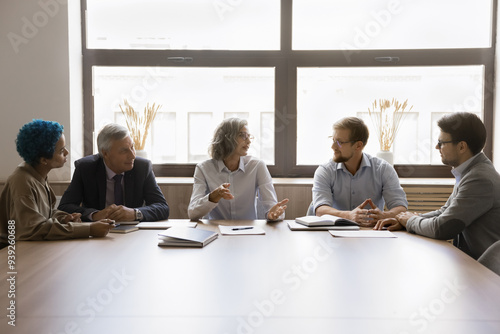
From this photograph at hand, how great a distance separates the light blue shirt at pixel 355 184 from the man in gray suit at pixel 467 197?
0.62 metres

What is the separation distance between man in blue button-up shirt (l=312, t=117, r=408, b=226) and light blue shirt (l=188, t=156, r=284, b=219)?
348 millimetres

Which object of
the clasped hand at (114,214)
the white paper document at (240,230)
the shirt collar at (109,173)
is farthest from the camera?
the shirt collar at (109,173)

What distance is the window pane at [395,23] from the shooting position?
13.0ft

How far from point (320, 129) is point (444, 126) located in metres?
1.81

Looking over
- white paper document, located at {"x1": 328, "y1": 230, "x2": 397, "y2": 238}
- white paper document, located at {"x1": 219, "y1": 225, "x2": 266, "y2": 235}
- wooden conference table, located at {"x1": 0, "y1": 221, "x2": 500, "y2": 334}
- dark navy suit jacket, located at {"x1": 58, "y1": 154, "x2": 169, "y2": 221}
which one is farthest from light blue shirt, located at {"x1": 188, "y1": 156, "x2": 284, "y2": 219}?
wooden conference table, located at {"x1": 0, "y1": 221, "x2": 500, "y2": 334}

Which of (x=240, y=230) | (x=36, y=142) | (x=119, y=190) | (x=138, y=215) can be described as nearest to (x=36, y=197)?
(x=36, y=142)

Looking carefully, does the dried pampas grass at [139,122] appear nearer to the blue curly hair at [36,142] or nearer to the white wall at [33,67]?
the white wall at [33,67]

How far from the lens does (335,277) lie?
61.5 inches

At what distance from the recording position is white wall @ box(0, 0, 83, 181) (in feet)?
12.3

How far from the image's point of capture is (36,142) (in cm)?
219

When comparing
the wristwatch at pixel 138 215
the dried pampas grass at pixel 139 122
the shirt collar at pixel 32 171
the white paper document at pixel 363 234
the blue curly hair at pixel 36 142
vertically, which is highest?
the dried pampas grass at pixel 139 122

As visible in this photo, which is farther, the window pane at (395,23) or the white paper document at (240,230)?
the window pane at (395,23)

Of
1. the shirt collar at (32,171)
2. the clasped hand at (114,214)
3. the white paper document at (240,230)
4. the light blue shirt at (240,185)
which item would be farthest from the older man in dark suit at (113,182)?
the white paper document at (240,230)

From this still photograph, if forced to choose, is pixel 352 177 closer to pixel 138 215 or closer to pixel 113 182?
pixel 138 215
